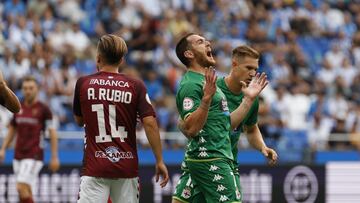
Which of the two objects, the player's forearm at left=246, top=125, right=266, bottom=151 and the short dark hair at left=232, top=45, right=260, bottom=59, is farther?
the player's forearm at left=246, top=125, right=266, bottom=151

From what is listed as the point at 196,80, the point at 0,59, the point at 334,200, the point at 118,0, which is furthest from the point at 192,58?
the point at 118,0

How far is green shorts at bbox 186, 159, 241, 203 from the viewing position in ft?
32.3

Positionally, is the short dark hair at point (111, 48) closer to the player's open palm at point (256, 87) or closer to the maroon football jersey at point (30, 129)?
the player's open palm at point (256, 87)

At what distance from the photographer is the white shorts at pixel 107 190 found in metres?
9.44

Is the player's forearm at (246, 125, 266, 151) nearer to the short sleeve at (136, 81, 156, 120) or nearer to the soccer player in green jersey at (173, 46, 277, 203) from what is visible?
the soccer player in green jersey at (173, 46, 277, 203)

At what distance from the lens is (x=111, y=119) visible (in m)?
9.46

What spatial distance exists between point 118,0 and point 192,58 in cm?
1498

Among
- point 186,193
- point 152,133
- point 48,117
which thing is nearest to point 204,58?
point 152,133

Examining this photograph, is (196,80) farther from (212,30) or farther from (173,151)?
(212,30)

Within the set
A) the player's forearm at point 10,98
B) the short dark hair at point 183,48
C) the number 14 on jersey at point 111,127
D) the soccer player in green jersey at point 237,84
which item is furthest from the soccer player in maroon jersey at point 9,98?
the soccer player in green jersey at point 237,84

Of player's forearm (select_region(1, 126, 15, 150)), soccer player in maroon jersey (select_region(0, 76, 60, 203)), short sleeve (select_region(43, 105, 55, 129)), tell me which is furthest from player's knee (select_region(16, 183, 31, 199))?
short sleeve (select_region(43, 105, 55, 129))

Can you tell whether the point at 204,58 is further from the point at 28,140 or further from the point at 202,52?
the point at 28,140

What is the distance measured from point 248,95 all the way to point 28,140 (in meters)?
6.40

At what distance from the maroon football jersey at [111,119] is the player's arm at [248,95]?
93 centimetres
